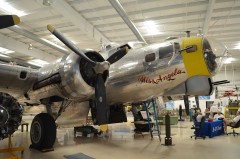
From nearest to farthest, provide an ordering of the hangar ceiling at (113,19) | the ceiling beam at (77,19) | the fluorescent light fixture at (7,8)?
the ceiling beam at (77,19), the fluorescent light fixture at (7,8), the hangar ceiling at (113,19)

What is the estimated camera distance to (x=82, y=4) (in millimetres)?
9938

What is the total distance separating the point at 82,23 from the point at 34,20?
97.9 inches

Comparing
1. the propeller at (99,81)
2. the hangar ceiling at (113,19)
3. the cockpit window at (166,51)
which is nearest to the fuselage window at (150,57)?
the cockpit window at (166,51)

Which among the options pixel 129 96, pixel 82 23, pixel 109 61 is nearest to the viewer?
pixel 109 61

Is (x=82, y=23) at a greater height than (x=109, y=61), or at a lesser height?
greater

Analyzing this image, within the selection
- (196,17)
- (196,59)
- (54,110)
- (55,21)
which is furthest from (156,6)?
(54,110)

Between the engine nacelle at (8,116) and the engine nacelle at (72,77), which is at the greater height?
the engine nacelle at (72,77)

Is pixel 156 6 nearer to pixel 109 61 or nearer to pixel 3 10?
pixel 109 61

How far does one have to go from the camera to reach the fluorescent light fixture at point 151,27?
38.9 ft

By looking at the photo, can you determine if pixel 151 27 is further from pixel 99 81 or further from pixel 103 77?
pixel 99 81

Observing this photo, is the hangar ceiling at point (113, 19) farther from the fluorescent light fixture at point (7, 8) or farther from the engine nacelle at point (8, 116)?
the engine nacelle at point (8, 116)

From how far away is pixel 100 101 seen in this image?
5.00m

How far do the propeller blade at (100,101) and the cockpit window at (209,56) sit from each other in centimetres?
244

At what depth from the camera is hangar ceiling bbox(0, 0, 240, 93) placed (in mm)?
9812
